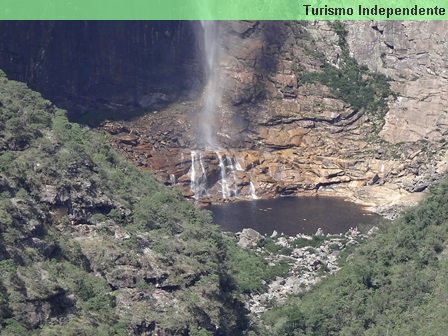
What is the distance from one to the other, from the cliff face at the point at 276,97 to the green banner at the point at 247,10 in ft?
3.01

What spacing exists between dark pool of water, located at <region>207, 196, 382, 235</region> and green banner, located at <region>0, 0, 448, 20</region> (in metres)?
20.8

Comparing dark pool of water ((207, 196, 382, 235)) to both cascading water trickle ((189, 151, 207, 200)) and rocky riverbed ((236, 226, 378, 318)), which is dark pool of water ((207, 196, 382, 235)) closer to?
rocky riverbed ((236, 226, 378, 318))

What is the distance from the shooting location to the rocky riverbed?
90688 mm

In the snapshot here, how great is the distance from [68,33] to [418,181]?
3341 centimetres

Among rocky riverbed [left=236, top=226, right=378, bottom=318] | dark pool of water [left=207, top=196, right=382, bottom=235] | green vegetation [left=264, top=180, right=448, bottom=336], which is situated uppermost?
green vegetation [left=264, top=180, right=448, bottom=336]

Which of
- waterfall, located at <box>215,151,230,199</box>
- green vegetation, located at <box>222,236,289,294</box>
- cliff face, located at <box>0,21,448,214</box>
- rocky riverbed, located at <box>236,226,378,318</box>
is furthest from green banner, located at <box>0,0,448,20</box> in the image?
green vegetation, located at <box>222,236,289,294</box>

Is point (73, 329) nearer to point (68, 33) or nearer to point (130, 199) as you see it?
point (130, 199)

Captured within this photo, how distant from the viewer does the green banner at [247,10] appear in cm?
13262

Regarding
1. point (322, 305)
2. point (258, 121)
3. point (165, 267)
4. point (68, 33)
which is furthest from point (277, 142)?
point (165, 267)

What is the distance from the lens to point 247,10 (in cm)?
13600

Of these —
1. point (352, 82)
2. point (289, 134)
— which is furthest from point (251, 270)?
point (352, 82)

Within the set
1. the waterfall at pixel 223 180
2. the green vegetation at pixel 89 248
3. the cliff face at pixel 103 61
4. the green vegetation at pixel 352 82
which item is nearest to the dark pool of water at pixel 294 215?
the waterfall at pixel 223 180

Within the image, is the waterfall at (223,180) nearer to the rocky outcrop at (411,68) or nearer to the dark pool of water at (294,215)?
the dark pool of water at (294,215)

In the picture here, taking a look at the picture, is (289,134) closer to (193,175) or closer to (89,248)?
(193,175)
